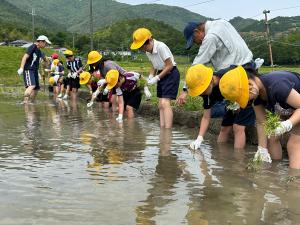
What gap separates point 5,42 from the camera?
326 ft

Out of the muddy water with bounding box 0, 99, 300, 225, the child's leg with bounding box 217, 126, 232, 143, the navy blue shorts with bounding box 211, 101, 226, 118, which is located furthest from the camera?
the navy blue shorts with bounding box 211, 101, 226, 118

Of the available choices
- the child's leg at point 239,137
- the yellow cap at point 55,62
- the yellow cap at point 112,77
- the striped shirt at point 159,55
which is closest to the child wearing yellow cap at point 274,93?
the child's leg at point 239,137

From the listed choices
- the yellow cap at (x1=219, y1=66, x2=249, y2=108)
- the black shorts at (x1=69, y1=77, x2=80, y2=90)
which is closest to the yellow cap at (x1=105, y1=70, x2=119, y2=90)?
the yellow cap at (x1=219, y1=66, x2=249, y2=108)

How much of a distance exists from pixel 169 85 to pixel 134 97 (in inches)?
72.1

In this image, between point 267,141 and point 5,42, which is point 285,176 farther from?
point 5,42

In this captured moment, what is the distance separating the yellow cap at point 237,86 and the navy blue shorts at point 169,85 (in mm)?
2904

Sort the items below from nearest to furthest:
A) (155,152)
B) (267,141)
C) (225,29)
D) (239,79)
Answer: (239,79)
(267,141)
(155,152)
(225,29)

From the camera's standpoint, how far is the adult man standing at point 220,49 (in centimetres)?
501

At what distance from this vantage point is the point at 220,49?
17.0 ft

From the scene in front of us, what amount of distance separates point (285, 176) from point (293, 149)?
1.00 ft

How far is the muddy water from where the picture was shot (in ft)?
8.66

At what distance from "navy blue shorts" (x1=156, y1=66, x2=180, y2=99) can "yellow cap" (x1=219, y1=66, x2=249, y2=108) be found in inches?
114

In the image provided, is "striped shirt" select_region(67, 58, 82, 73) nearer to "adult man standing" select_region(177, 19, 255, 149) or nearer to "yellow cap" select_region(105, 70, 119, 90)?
"yellow cap" select_region(105, 70, 119, 90)

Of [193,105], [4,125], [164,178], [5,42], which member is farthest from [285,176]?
[5,42]
